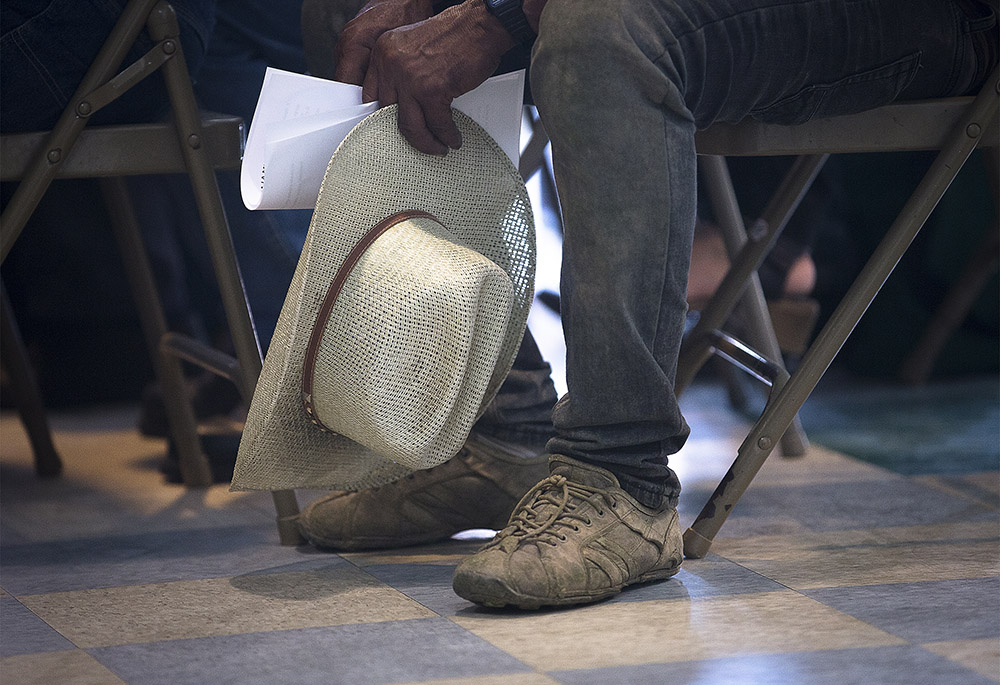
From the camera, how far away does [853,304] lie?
4.18 ft

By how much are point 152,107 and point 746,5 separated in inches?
27.2

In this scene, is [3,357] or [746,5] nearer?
[746,5]

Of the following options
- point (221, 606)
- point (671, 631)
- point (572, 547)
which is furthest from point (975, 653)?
point (221, 606)

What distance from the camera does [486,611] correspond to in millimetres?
1086

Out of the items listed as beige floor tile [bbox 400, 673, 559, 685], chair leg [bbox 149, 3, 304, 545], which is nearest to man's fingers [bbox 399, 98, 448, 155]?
chair leg [bbox 149, 3, 304, 545]

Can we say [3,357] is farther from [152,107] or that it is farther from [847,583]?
[847,583]

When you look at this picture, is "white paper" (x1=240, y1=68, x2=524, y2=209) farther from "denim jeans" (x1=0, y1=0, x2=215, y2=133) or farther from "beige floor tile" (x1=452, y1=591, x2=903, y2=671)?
"beige floor tile" (x1=452, y1=591, x2=903, y2=671)

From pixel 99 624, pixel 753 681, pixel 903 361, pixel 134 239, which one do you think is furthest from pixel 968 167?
pixel 99 624

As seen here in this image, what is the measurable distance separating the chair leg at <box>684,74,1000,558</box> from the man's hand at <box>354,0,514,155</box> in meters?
0.46

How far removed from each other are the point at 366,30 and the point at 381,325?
0.35m

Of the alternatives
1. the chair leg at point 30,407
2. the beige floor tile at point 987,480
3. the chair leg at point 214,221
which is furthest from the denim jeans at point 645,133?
the chair leg at point 30,407

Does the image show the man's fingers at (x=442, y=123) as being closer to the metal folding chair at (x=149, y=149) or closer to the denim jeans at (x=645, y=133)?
the denim jeans at (x=645, y=133)

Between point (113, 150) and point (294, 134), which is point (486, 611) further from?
point (113, 150)

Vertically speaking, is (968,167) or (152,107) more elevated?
(152,107)
